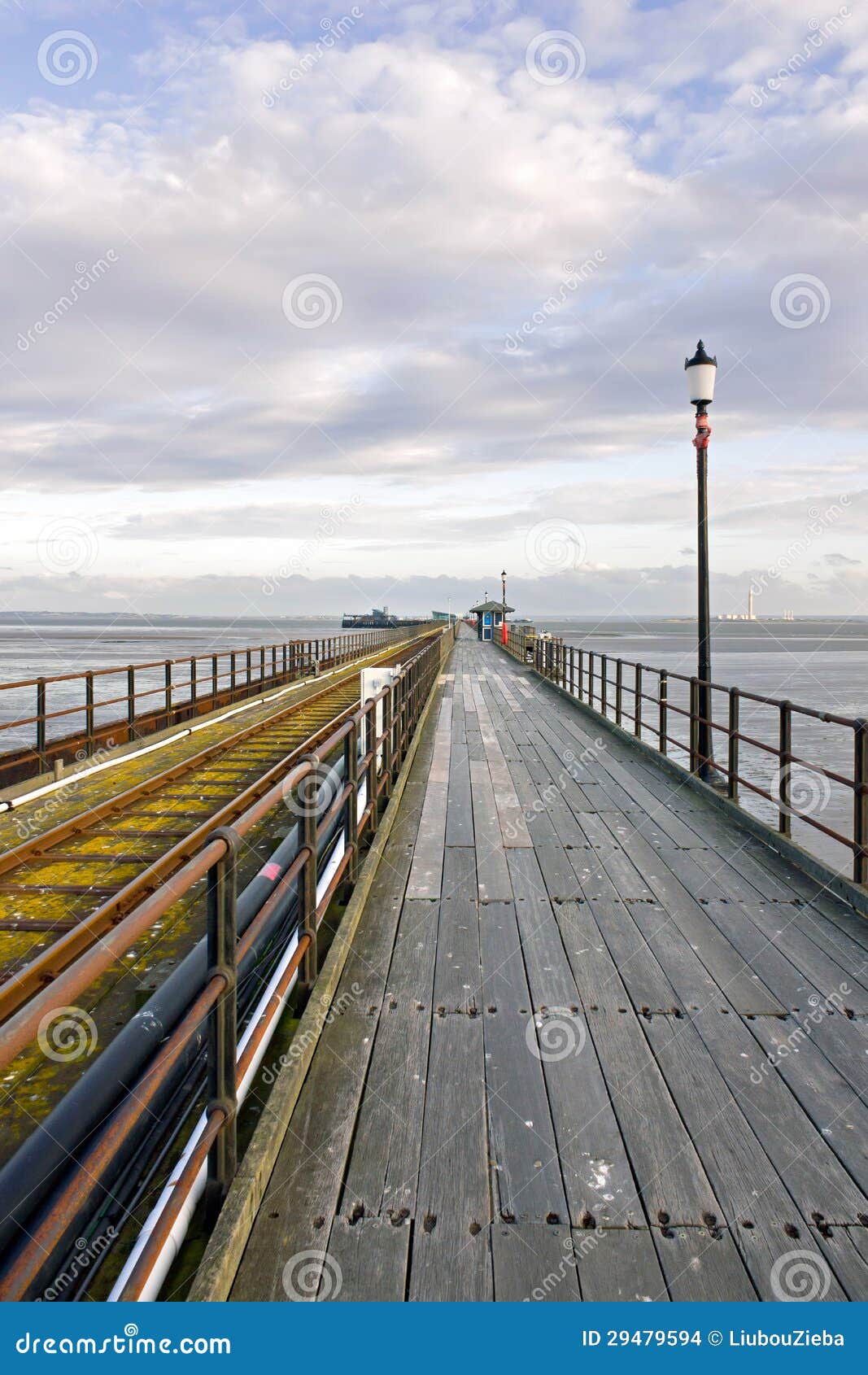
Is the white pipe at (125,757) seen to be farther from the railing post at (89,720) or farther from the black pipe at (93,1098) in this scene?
the black pipe at (93,1098)

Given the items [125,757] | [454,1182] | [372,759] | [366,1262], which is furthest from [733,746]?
[125,757]

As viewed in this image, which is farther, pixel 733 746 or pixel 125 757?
pixel 125 757

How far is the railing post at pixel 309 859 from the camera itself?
3.25 metres

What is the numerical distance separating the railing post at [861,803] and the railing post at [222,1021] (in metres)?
3.96

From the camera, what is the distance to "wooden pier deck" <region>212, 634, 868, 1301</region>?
215cm

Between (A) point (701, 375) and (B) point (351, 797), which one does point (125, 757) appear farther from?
(A) point (701, 375)

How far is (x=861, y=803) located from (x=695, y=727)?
12.8ft

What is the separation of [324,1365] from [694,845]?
473cm

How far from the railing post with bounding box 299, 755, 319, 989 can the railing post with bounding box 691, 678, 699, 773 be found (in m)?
5.81

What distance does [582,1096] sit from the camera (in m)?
2.87

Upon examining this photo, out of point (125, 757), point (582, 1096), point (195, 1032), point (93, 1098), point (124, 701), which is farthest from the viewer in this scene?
point (124, 701)

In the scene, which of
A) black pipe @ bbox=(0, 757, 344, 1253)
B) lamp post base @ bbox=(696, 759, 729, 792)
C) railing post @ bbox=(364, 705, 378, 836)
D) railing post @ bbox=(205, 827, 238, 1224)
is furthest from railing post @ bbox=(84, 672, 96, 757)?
railing post @ bbox=(205, 827, 238, 1224)

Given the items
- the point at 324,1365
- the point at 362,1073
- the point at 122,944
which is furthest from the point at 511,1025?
the point at 122,944

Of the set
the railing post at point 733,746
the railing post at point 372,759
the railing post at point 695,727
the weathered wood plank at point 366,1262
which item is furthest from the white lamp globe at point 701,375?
the weathered wood plank at point 366,1262
